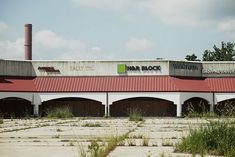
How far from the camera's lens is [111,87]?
5106 centimetres

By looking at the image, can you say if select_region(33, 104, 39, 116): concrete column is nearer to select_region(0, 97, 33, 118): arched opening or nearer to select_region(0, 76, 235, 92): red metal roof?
select_region(0, 97, 33, 118): arched opening

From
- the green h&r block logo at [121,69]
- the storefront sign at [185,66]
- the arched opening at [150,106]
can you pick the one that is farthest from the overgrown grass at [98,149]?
the storefront sign at [185,66]

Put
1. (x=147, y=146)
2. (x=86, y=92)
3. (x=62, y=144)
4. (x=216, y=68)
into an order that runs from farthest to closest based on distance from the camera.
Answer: (x=216, y=68) → (x=86, y=92) → (x=62, y=144) → (x=147, y=146)

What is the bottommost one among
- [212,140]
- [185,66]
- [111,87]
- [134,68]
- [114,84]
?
[212,140]

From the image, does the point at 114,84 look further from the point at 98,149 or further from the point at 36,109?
the point at 98,149

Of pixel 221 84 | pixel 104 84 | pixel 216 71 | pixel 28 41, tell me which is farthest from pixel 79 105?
pixel 28 41

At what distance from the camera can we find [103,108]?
52.5 metres

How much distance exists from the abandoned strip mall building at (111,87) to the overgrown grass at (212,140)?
115 feet

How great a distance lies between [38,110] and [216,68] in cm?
2100

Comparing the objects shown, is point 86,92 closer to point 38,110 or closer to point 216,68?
point 38,110

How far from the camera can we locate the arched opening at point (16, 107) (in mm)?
50969

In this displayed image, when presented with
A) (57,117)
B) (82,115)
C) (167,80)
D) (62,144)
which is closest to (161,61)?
(167,80)

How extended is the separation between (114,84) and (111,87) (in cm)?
Answer: 65

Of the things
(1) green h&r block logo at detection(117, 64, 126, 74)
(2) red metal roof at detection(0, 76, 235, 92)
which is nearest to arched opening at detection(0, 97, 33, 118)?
(2) red metal roof at detection(0, 76, 235, 92)
